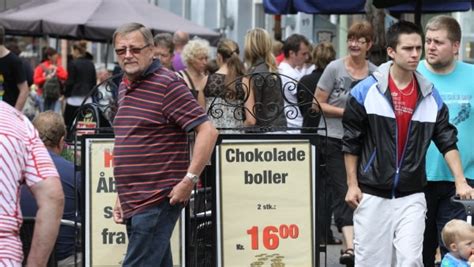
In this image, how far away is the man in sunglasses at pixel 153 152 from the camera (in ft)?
20.6

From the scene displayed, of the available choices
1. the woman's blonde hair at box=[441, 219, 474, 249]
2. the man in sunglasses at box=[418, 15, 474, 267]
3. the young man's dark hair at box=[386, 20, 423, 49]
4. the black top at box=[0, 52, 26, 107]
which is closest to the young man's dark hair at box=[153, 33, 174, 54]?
the black top at box=[0, 52, 26, 107]

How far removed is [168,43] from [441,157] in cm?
446

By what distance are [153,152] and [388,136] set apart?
4.83 feet

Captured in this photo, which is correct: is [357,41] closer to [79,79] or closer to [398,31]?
[398,31]

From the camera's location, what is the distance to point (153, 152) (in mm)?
6270

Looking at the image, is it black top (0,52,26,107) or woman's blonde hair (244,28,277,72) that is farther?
black top (0,52,26,107)

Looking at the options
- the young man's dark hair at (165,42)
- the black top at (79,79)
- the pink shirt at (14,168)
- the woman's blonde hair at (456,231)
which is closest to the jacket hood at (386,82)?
the woman's blonde hair at (456,231)

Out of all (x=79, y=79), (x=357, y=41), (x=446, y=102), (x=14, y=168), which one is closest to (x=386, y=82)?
(x=446, y=102)

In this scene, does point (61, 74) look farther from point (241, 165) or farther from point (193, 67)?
point (241, 165)

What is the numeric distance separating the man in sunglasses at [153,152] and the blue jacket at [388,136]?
110 cm

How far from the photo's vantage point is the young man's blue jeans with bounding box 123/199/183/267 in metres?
6.29

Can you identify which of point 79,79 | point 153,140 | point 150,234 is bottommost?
point 150,234

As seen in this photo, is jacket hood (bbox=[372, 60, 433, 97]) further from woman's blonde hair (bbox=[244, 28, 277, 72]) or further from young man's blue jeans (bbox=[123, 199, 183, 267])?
woman's blonde hair (bbox=[244, 28, 277, 72])

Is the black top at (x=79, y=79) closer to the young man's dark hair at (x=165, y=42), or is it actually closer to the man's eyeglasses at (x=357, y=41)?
the young man's dark hair at (x=165, y=42)
